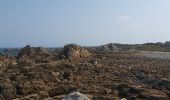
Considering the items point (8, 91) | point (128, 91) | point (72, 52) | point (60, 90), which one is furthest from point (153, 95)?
point (72, 52)

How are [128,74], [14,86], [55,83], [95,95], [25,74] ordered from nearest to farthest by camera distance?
[95,95]
[14,86]
[55,83]
[25,74]
[128,74]

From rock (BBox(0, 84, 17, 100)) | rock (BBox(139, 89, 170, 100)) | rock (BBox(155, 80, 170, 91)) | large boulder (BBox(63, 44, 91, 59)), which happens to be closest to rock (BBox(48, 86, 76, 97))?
rock (BBox(0, 84, 17, 100))

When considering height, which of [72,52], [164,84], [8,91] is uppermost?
[72,52]

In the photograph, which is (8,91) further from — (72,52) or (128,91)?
(72,52)

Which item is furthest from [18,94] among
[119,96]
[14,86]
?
[119,96]

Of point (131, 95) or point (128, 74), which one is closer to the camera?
point (131, 95)

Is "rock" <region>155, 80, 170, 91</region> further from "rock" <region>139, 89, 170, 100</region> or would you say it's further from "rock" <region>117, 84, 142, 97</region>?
"rock" <region>117, 84, 142, 97</region>

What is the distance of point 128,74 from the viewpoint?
83.9ft

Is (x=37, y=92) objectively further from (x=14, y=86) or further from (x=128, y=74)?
(x=128, y=74)

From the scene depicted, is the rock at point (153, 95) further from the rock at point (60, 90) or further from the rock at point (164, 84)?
the rock at point (60, 90)

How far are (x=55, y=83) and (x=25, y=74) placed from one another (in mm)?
3121

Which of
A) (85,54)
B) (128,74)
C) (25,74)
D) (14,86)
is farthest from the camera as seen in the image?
(85,54)

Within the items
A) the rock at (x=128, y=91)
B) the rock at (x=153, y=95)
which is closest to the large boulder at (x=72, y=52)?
the rock at (x=128, y=91)

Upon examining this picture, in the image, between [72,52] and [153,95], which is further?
[72,52]
